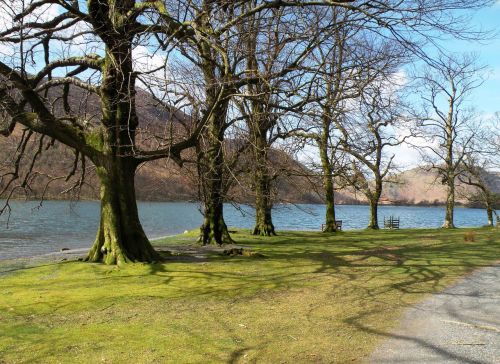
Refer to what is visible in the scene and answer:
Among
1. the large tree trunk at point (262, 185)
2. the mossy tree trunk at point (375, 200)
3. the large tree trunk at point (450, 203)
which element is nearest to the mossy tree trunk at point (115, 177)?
the large tree trunk at point (262, 185)

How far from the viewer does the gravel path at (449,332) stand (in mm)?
5160

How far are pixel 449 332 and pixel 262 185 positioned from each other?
1285cm

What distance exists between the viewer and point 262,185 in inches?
734

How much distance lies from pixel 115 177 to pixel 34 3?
4609 millimetres

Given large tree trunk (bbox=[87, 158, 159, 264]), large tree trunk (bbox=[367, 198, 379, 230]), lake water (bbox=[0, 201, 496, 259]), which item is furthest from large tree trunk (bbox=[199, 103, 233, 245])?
large tree trunk (bbox=[367, 198, 379, 230])

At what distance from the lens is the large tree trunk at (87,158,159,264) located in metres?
12.1

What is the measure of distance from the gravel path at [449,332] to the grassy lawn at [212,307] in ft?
0.86

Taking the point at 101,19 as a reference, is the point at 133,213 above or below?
below

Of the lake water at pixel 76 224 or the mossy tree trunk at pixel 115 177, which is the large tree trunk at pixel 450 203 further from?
the mossy tree trunk at pixel 115 177

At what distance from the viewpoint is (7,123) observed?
43.0 feet

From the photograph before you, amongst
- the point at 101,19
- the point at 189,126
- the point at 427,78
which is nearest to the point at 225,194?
the point at 189,126

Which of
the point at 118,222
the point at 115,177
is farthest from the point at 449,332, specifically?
the point at 115,177

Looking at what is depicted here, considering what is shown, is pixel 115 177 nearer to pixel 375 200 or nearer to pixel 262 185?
pixel 262 185

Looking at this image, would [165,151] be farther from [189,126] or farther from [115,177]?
[189,126]
